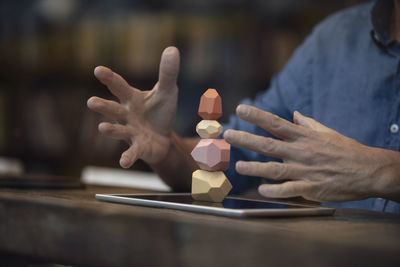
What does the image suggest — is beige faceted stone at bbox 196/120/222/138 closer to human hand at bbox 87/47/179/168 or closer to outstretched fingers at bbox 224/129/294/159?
outstretched fingers at bbox 224/129/294/159

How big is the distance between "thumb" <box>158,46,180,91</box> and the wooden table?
338 mm

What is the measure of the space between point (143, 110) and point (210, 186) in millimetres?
299

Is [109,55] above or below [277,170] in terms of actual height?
above

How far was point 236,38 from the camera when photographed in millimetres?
2750

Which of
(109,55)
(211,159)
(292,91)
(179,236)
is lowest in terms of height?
(179,236)

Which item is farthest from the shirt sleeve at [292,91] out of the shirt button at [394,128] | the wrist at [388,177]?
the wrist at [388,177]

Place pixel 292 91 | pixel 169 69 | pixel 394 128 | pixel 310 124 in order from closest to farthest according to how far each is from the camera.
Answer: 1. pixel 310 124
2. pixel 169 69
3. pixel 394 128
4. pixel 292 91

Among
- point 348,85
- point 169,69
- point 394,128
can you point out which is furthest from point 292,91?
point 169,69

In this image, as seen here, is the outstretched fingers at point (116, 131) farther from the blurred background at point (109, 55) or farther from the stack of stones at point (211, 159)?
the blurred background at point (109, 55)

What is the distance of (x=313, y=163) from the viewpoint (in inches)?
35.6

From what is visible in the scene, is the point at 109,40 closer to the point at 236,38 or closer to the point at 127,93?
the point at 236,38

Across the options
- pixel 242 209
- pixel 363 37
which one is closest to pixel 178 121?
pixel 363 37

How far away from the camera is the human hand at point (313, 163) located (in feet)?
2.79

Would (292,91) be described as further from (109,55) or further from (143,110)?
(109,55)
